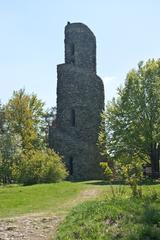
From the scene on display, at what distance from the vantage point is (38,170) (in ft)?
A: 99.1

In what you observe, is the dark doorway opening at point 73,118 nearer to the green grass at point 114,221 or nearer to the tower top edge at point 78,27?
the tower top edge at point 78,27

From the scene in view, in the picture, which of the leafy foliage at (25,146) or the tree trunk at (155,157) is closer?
the leafy foliage at (25,146)

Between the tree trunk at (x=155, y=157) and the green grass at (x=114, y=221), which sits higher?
the tree trunk at (x=155, y=157)

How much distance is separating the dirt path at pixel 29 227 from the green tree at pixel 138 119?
21.1 m

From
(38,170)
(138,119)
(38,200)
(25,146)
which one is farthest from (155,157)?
(38,200)

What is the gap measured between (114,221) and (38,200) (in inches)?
325

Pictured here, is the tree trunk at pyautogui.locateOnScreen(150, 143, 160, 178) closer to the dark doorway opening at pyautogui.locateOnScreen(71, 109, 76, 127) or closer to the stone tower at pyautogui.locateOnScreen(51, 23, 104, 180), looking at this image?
the stone tower at pyautogui.locateOnScreen(51, 23, 104, 180)

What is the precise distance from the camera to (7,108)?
4659cm

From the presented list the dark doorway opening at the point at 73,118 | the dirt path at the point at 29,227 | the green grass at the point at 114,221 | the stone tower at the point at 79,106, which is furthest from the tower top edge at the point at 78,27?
the green grass at the point at 114,221

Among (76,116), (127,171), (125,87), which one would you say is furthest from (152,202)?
(76,116)

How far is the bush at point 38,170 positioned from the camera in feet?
98.5

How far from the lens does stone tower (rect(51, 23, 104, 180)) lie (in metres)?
40.9

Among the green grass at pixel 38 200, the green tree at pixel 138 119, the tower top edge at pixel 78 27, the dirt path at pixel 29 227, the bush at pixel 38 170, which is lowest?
the dirt path at pixel 29 227

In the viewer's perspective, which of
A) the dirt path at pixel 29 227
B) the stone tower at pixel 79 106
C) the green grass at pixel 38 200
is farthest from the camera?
the stone tower at pixel 79 106
